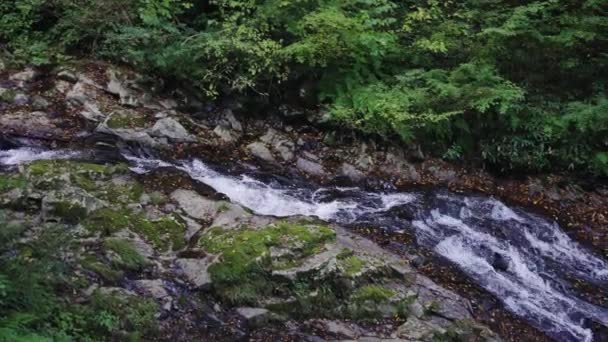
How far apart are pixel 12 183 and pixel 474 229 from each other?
6.59 metres

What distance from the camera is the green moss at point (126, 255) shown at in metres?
5.89

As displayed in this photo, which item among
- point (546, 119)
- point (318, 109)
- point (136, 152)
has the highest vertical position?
Answer: point (546, 119)

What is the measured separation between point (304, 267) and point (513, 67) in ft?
23.0

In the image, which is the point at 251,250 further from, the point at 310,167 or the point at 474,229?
the point at 474,229

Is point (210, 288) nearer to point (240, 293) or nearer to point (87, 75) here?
point (240, 293)

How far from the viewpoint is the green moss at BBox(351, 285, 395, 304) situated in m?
6.11

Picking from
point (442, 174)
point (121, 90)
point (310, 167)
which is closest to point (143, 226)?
point (310, 167)

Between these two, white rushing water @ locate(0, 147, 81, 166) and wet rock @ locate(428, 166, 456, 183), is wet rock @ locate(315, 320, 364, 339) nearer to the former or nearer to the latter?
wet rock @ locate(428, 166, 456, 183)

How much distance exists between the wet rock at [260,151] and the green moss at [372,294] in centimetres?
395

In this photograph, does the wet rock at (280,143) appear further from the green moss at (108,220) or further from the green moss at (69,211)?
the green moss at (69,211)

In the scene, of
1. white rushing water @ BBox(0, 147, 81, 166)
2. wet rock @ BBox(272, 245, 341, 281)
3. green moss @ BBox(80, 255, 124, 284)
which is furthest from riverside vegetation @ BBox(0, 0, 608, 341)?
green moss @ BBox(80, 255, 124, 284)

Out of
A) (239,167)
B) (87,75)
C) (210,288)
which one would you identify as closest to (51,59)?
(87,75)

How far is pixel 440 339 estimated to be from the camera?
5.79 meters

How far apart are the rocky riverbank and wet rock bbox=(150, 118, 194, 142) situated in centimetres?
2
